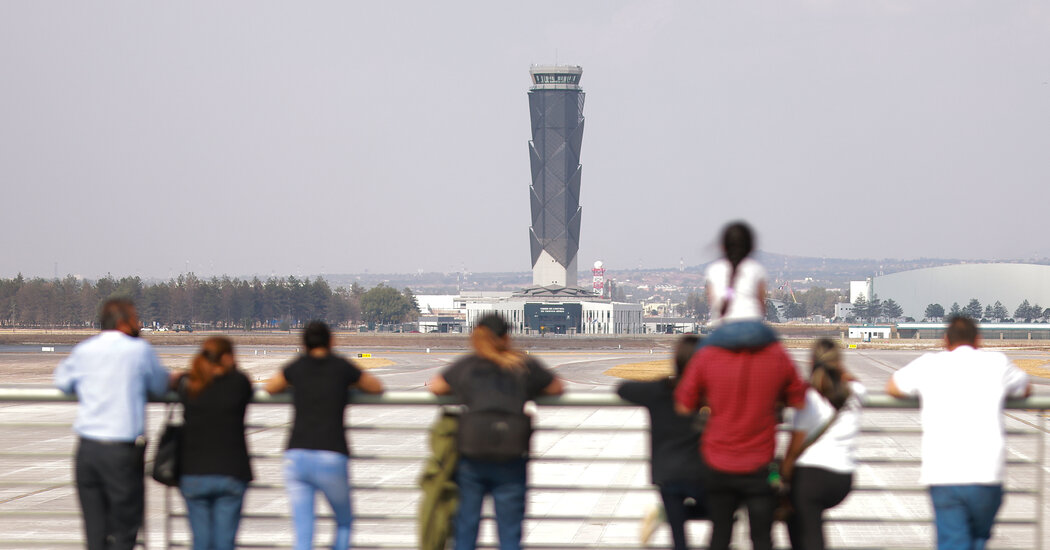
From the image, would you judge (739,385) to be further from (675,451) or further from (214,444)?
(214,444)

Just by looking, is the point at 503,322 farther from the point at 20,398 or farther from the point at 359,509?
the point at 359,509

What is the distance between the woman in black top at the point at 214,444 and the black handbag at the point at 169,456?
59 mm

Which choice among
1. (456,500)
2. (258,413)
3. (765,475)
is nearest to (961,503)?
(765,475)

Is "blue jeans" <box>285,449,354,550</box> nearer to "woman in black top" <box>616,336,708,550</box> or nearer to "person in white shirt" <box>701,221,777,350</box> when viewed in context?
"woman in black top" <box>616,336,708,550</box>

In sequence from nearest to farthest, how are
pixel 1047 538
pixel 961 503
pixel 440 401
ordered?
pixel 961 503 < pixel 440 401 < pixel 1047 538

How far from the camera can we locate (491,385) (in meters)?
8.17

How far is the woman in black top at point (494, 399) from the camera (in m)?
8.17

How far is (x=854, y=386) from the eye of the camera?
828 centimetres

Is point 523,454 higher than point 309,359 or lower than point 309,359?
lower

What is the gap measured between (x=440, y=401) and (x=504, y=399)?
822mm

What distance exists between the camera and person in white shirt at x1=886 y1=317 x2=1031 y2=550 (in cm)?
809

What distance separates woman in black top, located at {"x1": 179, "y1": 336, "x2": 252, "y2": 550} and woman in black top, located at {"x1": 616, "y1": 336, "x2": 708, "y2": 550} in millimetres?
3147

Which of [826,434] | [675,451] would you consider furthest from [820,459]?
[675,451]

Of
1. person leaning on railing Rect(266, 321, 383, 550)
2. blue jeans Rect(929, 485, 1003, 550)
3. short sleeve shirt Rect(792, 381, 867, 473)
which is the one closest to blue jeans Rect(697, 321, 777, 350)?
short sleeve shirt Rect(792, 381, 867, 473)
